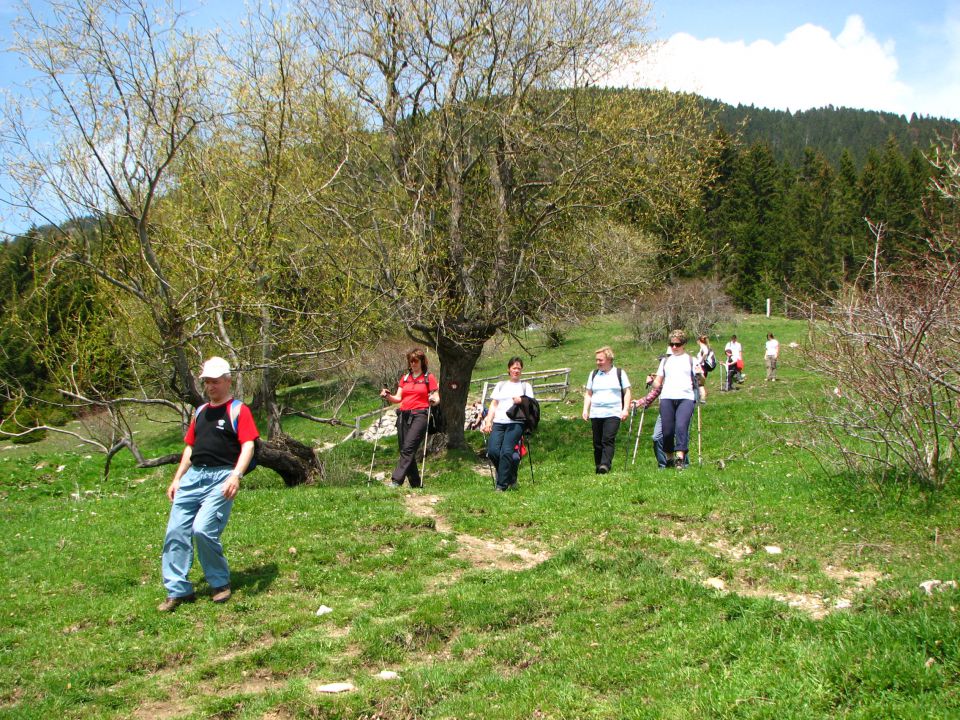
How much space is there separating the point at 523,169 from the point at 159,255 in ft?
23.6

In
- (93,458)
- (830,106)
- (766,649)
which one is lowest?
(93,458)

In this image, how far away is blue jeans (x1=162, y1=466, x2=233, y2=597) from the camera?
269 inches

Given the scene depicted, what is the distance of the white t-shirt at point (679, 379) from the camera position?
10883mm

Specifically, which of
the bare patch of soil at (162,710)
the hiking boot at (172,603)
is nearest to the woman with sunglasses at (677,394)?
the hiking boot at (172,603)

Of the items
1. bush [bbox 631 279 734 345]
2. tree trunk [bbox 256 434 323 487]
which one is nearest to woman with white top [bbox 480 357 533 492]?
tree trunk [bbox 256 434 323 487]

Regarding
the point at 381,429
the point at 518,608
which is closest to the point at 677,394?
the point at 518,608

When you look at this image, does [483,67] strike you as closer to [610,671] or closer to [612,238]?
[612,238]

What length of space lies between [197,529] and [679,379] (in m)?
6.62

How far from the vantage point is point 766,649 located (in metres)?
4.75

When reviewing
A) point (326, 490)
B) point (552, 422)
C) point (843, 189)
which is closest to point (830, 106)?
point (843, 189)

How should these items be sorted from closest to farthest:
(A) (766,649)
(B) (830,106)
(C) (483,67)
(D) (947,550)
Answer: (A) (766,649), (D) (947,550), (C) (483,67), (B) (830,106)

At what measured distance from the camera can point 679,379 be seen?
10.9m

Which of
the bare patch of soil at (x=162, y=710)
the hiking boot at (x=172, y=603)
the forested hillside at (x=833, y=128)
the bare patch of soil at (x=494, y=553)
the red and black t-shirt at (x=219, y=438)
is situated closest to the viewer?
the bare patch of soil at (x=162, y=710)

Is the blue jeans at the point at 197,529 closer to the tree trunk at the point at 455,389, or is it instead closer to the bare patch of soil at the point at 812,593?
the bare patch of soil at the point at 812,593
